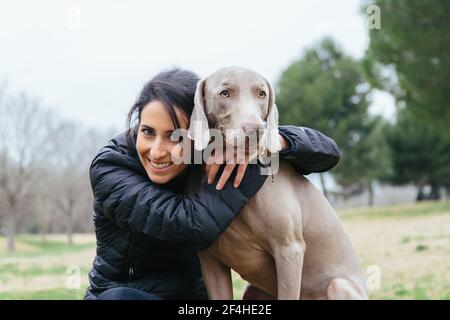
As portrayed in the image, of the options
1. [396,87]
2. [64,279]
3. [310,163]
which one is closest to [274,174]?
[310,163]

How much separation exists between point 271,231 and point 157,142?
0.78m

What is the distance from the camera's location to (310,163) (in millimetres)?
3281

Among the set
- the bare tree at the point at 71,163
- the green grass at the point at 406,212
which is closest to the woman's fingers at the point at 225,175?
the green grass at the point at 406,212

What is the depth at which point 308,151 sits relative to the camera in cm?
320

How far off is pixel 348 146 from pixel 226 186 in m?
30.0

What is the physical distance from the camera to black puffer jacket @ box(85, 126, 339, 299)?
2.95m

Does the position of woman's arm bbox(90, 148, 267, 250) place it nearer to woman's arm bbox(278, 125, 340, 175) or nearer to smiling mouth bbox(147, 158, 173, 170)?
smiling mouth bbox(147, 158, 173, 170)

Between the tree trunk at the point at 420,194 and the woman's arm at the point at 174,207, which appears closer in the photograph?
the woman's arm at the point at 174,207

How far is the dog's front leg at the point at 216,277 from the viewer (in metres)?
3.24

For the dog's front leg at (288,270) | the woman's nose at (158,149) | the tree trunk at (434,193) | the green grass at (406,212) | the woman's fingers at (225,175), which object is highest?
the woman's nose at (158,149)

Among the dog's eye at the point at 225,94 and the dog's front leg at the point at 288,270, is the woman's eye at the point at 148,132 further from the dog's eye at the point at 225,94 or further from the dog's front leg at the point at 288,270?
the dog's front leg at the point at 288,270

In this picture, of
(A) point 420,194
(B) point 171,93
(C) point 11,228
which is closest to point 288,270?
(B) point 171,93

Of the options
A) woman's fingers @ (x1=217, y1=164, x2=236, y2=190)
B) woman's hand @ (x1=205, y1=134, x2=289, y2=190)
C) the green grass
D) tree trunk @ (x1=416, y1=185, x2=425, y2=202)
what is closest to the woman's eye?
woman's hand @ (x1=205, y1=134, x2=289, y2=190)

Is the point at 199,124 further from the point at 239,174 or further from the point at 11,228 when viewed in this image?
the point at 11,228
